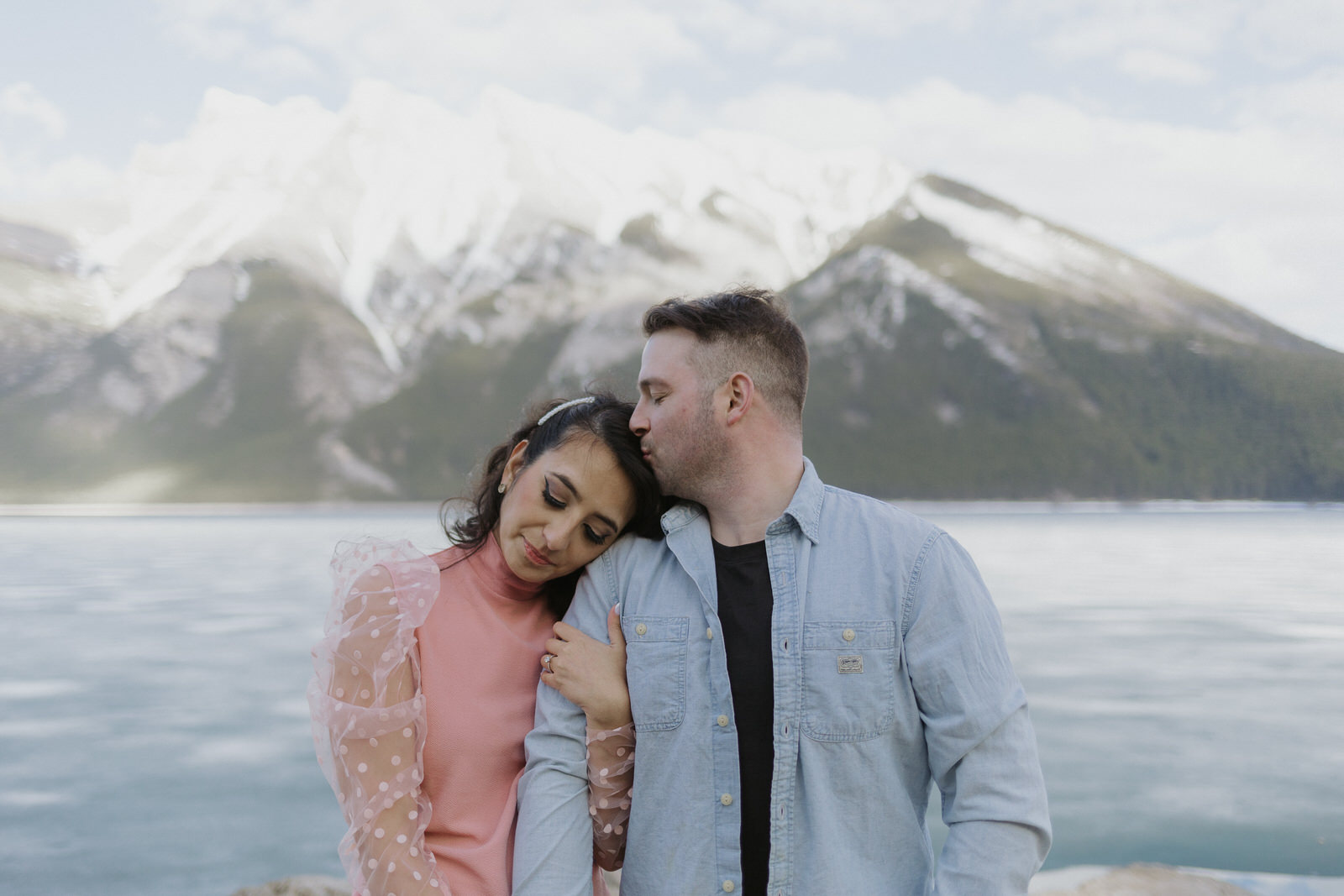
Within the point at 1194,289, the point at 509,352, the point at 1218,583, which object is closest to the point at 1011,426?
the point at 1194,289

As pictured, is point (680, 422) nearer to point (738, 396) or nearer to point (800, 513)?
point (738, 396)

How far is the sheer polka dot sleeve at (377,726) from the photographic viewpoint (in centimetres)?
295

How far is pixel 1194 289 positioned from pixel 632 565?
592ft

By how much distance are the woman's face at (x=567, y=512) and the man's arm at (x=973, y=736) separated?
964mm

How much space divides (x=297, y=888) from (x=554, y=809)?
3.72 meters

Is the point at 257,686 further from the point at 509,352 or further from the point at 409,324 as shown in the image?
the point at 409,324

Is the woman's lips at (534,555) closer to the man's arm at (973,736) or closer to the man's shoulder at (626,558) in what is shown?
the man's shoulder at (626,558)

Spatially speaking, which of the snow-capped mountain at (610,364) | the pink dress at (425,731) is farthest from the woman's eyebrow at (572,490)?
the snow-capped mountain at (610,364)

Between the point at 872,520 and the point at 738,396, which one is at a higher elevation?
the point at 738,396

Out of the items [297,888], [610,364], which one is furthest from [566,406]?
[610,364]

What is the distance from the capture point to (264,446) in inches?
5802

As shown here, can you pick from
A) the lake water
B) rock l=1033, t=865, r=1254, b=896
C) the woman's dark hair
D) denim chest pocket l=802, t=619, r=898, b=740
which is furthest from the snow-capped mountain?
denim chest pocket l=802, t=619, r=898, b=740

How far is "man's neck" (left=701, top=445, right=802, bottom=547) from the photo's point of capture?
127 inches

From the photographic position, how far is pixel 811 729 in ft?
9.50
